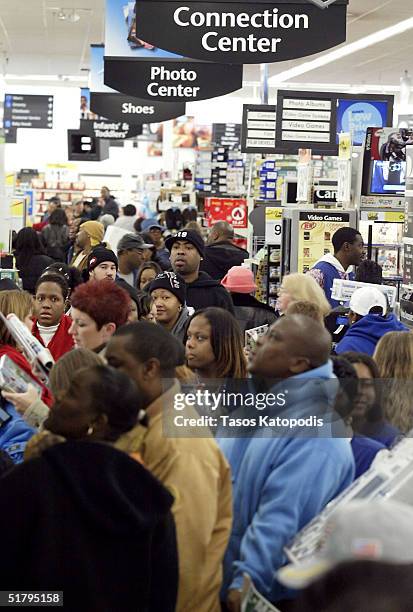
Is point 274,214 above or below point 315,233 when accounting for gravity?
above

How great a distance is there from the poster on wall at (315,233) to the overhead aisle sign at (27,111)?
1543 cm

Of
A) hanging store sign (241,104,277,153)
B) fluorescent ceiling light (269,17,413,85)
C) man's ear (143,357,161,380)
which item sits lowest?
man's ear (143,357,161,380)

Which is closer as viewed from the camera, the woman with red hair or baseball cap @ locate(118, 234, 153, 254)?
the woman with red hair

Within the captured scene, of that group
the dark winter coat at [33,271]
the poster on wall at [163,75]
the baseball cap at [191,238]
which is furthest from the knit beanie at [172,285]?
the dark winter coat at [33,271]

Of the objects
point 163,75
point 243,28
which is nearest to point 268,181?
point 163,75

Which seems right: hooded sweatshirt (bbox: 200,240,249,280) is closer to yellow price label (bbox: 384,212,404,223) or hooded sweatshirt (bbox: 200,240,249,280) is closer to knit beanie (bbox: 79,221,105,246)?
knit beanie (bbox: 79,221,105,246)

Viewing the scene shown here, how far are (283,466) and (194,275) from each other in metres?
3.94

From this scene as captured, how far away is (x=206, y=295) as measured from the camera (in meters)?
6.43

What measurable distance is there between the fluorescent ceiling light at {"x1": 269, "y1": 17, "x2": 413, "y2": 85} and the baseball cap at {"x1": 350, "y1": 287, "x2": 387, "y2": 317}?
1101 cm

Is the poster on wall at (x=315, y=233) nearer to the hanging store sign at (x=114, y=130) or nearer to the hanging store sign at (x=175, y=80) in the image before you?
the hanging store sign at (x=175, y=80)

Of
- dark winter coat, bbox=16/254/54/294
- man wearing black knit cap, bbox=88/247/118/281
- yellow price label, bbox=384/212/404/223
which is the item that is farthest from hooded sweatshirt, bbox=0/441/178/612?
yellow price label, bbox=384/212/404/223

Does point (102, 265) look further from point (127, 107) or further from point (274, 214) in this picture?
point (127, 107)

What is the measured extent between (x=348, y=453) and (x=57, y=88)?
1160 inches

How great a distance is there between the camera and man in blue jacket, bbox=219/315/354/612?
9.12 ft
